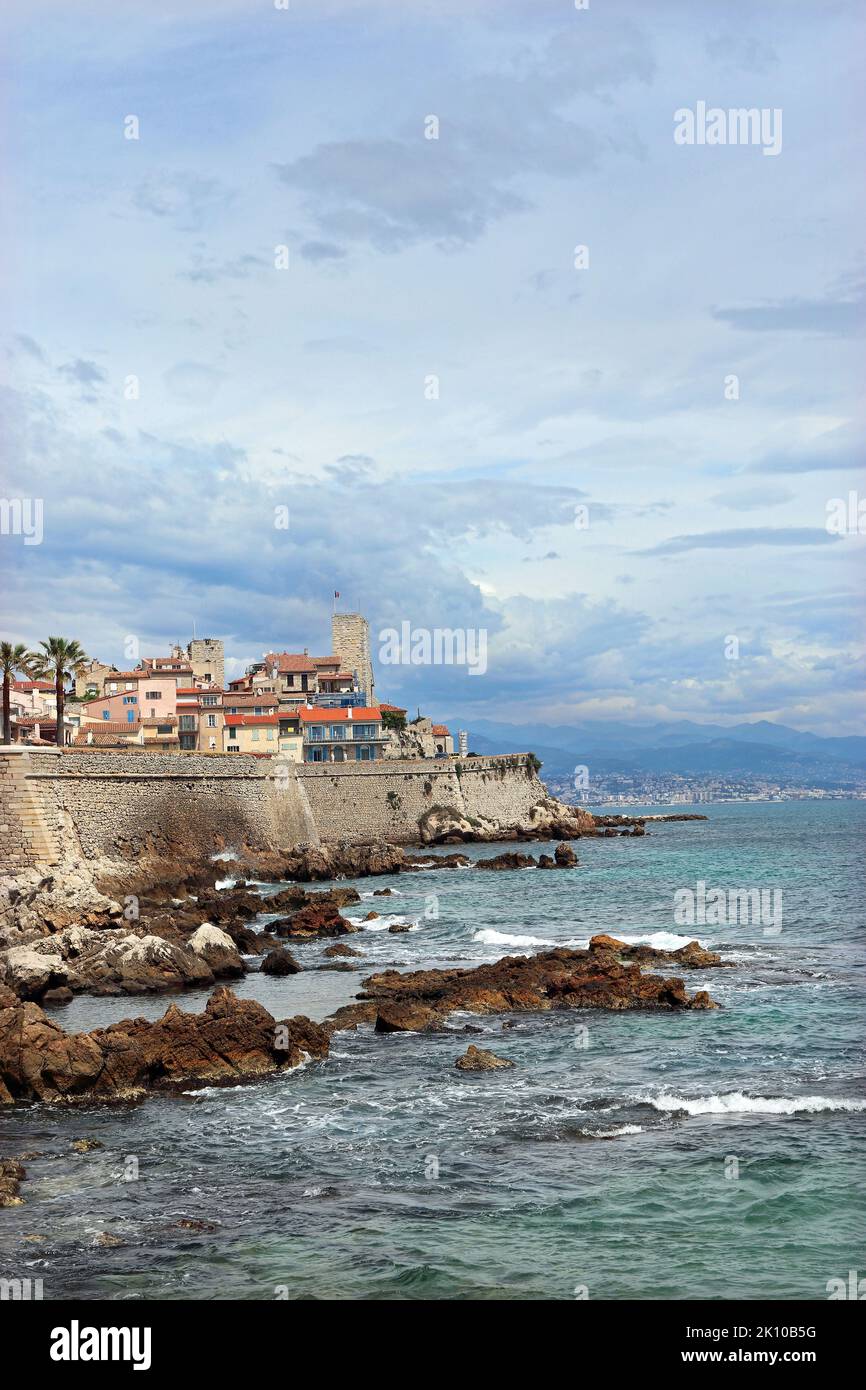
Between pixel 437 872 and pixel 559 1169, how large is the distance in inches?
2102

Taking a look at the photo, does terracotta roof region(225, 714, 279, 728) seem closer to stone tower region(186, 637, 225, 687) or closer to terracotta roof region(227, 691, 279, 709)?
terracotta roof region(227, 691, 279, 709)

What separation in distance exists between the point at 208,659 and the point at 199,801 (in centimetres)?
5354

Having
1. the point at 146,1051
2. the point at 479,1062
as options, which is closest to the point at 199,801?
the point at 146,1051

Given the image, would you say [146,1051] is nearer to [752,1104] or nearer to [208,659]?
[752,1104]

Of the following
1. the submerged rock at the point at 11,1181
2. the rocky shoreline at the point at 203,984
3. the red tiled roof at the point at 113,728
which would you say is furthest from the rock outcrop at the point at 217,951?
the red tiled roof at the point at 113,728

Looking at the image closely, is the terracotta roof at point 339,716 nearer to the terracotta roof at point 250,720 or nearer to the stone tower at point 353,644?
the terracotta roof at point 250,720

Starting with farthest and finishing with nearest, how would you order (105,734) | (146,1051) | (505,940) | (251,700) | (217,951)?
(251,700)
(105,734)
(505,940)
(217,951)
(146,1051)

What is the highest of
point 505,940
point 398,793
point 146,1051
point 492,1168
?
point 398,793

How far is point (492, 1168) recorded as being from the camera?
17.5 metres

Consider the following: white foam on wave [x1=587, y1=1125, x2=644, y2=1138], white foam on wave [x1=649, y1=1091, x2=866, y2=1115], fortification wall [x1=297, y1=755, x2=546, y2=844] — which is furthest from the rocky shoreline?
fortification wall [x1=297, y1=755, x2=546, y2=844]

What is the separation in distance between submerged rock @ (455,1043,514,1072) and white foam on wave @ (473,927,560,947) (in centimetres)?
1627

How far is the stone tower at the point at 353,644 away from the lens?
121 metres

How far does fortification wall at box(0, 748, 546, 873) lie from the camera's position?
48.0 meters
